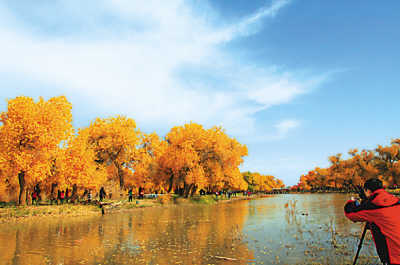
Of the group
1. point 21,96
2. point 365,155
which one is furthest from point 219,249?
point 365,155

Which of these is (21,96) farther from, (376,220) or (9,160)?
(376,220)

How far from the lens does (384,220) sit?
5961 millimetres

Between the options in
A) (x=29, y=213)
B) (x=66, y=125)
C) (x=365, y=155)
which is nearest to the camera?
(x=29, y=213)

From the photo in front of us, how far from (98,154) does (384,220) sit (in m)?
54.3

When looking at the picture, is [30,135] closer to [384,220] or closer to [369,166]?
[384,220]

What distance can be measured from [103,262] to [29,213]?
21788 millimetres

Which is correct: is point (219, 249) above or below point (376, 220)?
below

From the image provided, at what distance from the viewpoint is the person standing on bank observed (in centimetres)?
589

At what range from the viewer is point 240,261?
36.5 ft

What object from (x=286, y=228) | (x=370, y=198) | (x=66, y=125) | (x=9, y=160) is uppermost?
(x=66, y=125)

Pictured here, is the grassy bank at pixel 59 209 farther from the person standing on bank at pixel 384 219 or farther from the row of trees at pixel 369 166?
the row of trees at pixel 369 166

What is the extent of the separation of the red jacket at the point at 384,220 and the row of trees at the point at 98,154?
31.6 m

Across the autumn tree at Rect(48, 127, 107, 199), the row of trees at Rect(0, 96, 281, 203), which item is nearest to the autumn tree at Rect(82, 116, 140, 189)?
the row of trees at Rect(0, 96, 281, 203)

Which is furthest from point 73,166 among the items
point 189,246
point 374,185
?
point 374,185
